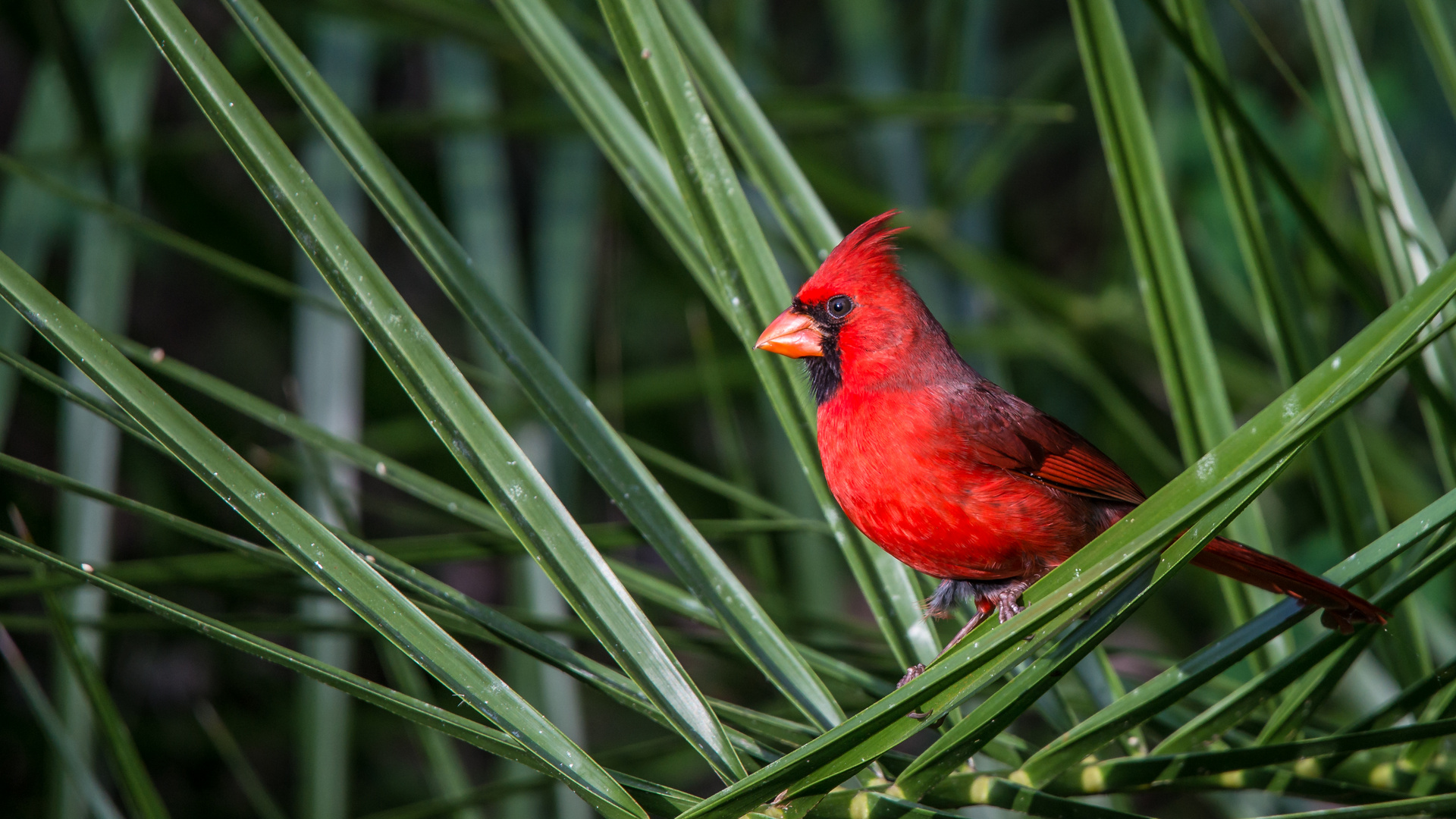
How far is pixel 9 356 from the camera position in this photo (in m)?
0.77

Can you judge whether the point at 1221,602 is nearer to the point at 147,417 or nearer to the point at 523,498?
the point at 523,498

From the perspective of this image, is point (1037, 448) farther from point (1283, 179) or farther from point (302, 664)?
point (302, 664)

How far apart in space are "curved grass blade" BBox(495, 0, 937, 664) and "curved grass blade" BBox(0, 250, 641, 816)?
42cm

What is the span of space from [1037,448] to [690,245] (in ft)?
1.76

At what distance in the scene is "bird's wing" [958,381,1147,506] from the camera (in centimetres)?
132

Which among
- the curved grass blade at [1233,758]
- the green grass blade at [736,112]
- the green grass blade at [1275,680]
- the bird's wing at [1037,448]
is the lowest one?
the curved grass blade at [1233,758]

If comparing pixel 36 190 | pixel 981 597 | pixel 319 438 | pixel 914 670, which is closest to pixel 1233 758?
pixel 914 670

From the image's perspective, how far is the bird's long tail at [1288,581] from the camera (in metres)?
0.95

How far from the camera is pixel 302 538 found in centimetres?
73

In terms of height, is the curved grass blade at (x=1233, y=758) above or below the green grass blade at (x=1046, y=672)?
below

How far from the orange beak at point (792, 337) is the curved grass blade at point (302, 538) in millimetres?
454

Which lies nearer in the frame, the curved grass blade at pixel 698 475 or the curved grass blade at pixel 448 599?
the curved grass blade at pixel 448 599

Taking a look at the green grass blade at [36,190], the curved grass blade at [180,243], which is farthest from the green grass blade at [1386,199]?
the green grass blade at [36,190]

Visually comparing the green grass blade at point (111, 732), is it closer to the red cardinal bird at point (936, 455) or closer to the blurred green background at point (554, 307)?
the blurred green background at point (554, 307)
